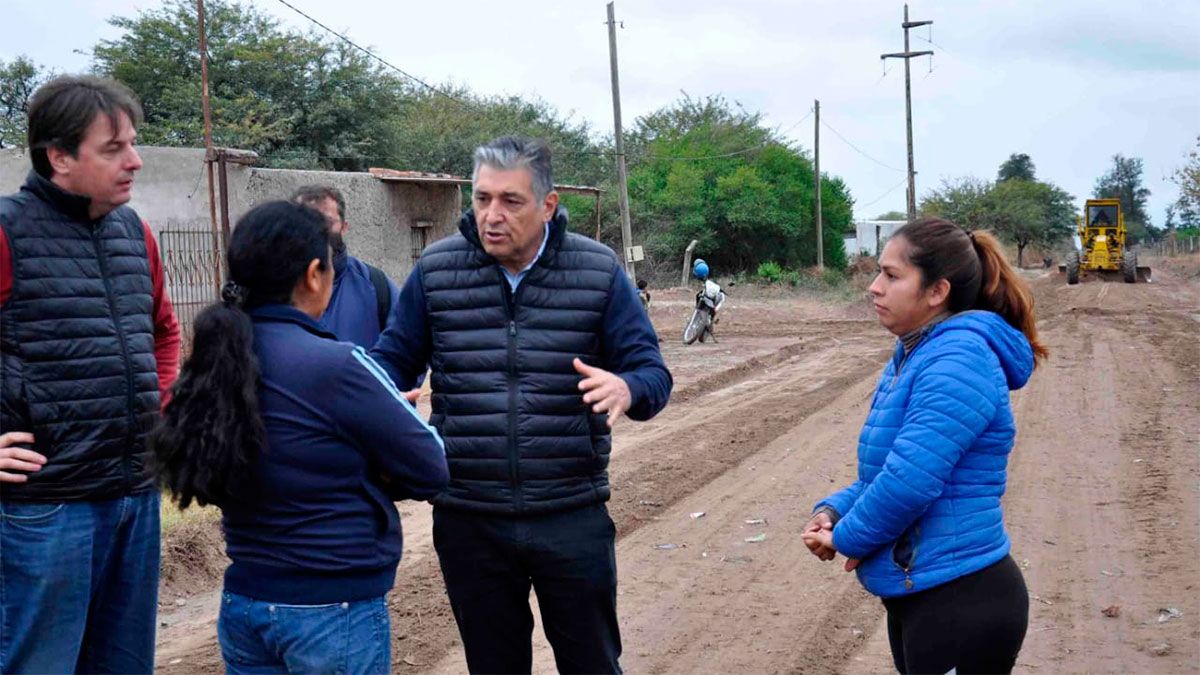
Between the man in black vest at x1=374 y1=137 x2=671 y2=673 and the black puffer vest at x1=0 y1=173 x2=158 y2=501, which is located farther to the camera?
the man in black vest at x1=374 y1=137 x2=671 y2=673

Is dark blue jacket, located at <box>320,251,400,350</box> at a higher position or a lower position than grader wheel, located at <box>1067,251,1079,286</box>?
higher

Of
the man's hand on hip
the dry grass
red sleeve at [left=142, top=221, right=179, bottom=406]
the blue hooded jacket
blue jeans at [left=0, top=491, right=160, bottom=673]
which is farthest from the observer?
the dry grass

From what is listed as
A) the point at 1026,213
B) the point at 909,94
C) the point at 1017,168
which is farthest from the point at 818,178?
the point at 1017,168

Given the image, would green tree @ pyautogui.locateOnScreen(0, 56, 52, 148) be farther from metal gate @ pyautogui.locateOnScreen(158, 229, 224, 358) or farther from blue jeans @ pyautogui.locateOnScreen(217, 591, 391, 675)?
blue jeans @ pyautogui.locateOnScreen(217, 591, 391, 675)

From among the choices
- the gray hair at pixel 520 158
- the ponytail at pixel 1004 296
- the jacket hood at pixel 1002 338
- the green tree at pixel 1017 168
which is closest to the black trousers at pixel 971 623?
the jacket hood at pixel 1002 338

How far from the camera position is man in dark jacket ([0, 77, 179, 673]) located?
10.4 ft

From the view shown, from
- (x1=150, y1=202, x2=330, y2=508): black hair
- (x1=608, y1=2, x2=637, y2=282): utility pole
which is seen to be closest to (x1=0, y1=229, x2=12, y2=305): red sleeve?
(x1=150, y1=202, x2=330, y2=508): black hair

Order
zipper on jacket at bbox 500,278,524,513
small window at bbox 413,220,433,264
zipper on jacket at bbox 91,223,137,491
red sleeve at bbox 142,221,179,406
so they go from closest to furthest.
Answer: zipper on jacket at bbox 91,223,137,491, zipper on jacket at bbox 500,278,524,513, red sleeve at bbox 142,221,179,406, small window at bbox 413,220,433,264

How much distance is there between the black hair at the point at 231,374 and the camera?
2.64 metres

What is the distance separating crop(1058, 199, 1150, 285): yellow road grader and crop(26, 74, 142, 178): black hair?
41202 mm

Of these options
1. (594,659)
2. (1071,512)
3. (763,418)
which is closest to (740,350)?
(763,418)

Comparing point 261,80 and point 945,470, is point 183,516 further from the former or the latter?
point 261,80

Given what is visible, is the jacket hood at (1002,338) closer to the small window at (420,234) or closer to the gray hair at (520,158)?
the gray hair at (520,158)

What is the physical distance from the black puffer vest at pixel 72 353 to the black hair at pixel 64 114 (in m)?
0.09
